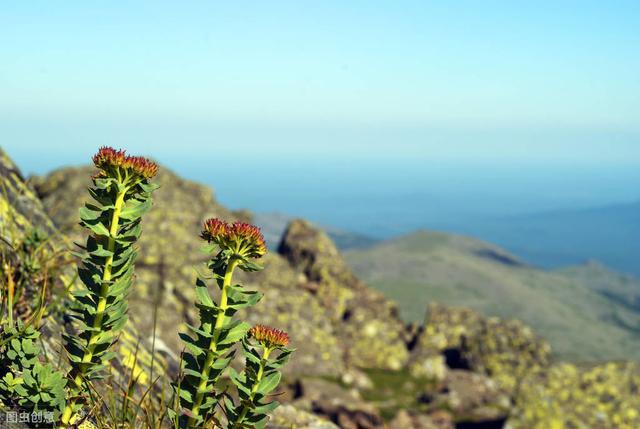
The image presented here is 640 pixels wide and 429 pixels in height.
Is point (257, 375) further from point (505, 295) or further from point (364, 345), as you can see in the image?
point (505, 295)

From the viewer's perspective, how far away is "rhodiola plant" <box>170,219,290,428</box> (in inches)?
169

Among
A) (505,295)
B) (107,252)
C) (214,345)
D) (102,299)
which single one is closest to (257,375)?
(214,345)

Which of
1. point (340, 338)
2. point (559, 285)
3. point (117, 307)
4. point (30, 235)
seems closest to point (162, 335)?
point (340, 338)

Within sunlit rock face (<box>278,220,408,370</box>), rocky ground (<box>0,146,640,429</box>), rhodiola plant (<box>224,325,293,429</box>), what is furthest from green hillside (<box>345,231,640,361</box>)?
rhodiola plant (<box>224,325,293,429</box>)

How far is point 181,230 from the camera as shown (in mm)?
23594

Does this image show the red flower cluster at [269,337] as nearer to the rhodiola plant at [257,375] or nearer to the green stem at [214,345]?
the rhodiola plant at [257,375]

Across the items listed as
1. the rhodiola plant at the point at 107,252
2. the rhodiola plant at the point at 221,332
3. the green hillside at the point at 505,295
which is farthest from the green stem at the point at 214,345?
the green hillside at the point at 505,295

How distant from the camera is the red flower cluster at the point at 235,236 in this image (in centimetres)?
427

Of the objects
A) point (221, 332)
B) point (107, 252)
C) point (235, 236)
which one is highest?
point (235, 236)

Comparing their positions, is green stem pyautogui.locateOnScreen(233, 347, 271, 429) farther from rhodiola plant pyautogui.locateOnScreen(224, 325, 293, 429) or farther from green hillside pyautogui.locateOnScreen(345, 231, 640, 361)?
green hillside pyautogui.locateOnScreen(345, 231, 640, 361)

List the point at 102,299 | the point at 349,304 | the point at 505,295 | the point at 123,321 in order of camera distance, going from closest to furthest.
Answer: the point at 102,299
the point at 123,321
the point at 349,304
the point at 505,295

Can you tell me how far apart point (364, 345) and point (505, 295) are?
263 feet

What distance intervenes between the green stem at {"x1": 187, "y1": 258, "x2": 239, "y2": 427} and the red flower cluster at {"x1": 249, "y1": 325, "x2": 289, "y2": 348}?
321 mm

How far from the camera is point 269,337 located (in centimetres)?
459
